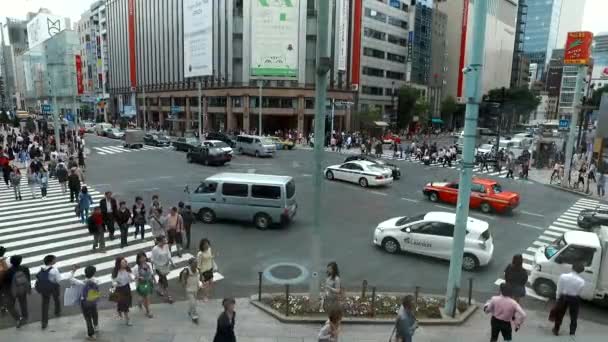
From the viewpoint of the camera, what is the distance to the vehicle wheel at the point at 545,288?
35.2 ft

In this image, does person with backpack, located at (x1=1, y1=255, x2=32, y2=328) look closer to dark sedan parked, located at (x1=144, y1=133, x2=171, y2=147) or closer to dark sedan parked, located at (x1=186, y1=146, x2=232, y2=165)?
dark sedan parked, located at (x1=186, y1=146, x2=232, y2=165)

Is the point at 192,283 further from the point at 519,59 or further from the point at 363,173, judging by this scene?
the point at 519,59

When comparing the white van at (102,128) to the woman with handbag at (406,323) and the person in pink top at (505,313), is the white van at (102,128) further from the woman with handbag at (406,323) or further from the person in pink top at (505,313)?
the person in pink top at (505,313)

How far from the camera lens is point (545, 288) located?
10828 mm

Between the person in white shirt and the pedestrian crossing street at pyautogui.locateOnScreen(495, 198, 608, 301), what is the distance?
2.28m

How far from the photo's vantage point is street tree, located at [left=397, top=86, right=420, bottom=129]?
75125mm

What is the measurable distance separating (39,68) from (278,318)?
54.1 m

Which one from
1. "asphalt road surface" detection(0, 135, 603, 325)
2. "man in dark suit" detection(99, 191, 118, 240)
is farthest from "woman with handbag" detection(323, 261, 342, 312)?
"man in dark suit" detection(99, 191, 118, 240)

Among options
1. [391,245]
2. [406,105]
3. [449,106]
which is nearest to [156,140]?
[391,245]

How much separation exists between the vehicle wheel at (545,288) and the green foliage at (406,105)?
220 ft

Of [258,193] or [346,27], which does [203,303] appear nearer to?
[258,193]

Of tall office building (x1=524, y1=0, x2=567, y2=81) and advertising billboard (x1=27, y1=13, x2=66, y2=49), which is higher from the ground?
tall office building (x1=524, y1=0, x2=567, y2=81)

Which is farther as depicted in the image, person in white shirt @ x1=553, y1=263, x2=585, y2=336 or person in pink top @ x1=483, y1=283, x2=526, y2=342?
person in white shirt @ x1=553, y1=263, x2=585, y2=336

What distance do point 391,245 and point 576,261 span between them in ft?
16.9
